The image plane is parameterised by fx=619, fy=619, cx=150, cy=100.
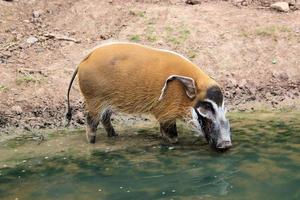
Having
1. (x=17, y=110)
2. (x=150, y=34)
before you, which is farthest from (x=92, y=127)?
(x=150, y=34)

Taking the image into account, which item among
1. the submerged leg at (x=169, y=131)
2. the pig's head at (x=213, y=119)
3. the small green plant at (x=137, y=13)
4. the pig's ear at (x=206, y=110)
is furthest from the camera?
the small green plant at (x=137, y=13)

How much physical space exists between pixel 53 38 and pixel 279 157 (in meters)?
5.57

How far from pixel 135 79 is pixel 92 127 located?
92cm

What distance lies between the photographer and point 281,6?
12.1m

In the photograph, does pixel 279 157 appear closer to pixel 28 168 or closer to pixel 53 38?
pixel 28 168

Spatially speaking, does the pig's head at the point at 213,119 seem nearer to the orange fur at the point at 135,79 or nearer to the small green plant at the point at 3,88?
the orange fur at the point at 135,79

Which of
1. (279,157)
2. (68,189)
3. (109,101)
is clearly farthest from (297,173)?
(109,101)

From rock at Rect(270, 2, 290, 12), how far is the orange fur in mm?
4635

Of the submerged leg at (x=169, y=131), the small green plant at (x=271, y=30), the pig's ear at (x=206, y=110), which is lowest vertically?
the submerged leg at (x=169, y=131)

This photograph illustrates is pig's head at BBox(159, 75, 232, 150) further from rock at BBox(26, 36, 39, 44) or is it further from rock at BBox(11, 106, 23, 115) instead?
rock at BBox(26, 36, 39, 44)

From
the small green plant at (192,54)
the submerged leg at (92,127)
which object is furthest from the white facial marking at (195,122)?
the small green plant at (192,54)

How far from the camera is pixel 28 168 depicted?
731 cm

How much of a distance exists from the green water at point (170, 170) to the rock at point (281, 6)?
4100mm

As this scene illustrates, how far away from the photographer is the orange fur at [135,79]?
789 centimetres
